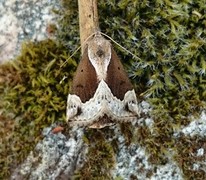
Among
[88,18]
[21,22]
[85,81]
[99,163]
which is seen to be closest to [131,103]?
[85,81]

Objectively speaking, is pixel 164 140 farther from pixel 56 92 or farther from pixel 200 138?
pixel 56 92

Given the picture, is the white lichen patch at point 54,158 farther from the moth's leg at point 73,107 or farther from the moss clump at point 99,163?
the moth's leg at point 73,107

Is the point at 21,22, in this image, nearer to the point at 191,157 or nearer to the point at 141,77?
→ the point at 141,77

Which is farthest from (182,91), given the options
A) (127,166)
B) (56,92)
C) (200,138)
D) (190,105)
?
(56,92)

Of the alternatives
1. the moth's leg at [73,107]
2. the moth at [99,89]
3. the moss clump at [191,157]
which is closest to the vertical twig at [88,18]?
the moth at [99,89]

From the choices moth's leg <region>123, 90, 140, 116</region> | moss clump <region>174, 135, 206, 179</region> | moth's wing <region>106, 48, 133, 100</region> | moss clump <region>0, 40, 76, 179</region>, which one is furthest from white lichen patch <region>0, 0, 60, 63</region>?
moss clump <region>174, 135, 206, 179</region>

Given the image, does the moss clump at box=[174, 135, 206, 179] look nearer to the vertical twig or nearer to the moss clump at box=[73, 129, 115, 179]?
the moss clump at box=[73, 129, 115, 179]
